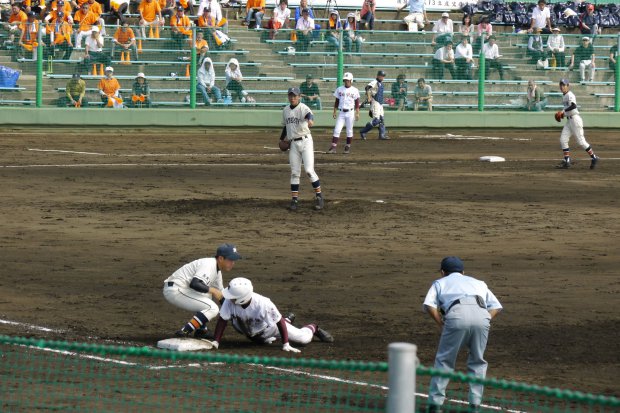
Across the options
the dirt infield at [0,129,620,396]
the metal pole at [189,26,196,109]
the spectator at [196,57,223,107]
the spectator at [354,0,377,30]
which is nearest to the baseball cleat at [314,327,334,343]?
the dirt infield at [0,129,620,396]

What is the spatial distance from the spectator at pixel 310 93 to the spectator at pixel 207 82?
2624 millimetres

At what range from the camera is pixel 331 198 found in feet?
76.9

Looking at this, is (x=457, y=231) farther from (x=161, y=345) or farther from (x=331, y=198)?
(x=161, y=345)

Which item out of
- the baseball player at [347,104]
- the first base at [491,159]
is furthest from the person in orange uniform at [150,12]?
the first base at [491,159]

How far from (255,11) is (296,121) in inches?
799

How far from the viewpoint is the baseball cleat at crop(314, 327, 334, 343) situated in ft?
40.2

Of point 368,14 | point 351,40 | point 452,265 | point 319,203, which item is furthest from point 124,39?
point 452,265

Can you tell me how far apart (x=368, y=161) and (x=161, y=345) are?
63.4ft

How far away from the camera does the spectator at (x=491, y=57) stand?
39.9m

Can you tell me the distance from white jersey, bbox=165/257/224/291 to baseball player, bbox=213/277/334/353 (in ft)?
1.88

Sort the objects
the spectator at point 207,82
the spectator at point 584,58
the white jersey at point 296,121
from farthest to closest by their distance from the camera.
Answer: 1. the spectator at point 584,58
2. the spectator at point 207,82
3. the white jersey at point 296,121

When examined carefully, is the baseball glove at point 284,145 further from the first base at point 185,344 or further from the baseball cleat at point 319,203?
the first base at point 185,344

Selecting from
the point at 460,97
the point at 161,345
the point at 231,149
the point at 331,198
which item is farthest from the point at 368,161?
the point at 161,345

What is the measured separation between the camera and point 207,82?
123 feet
